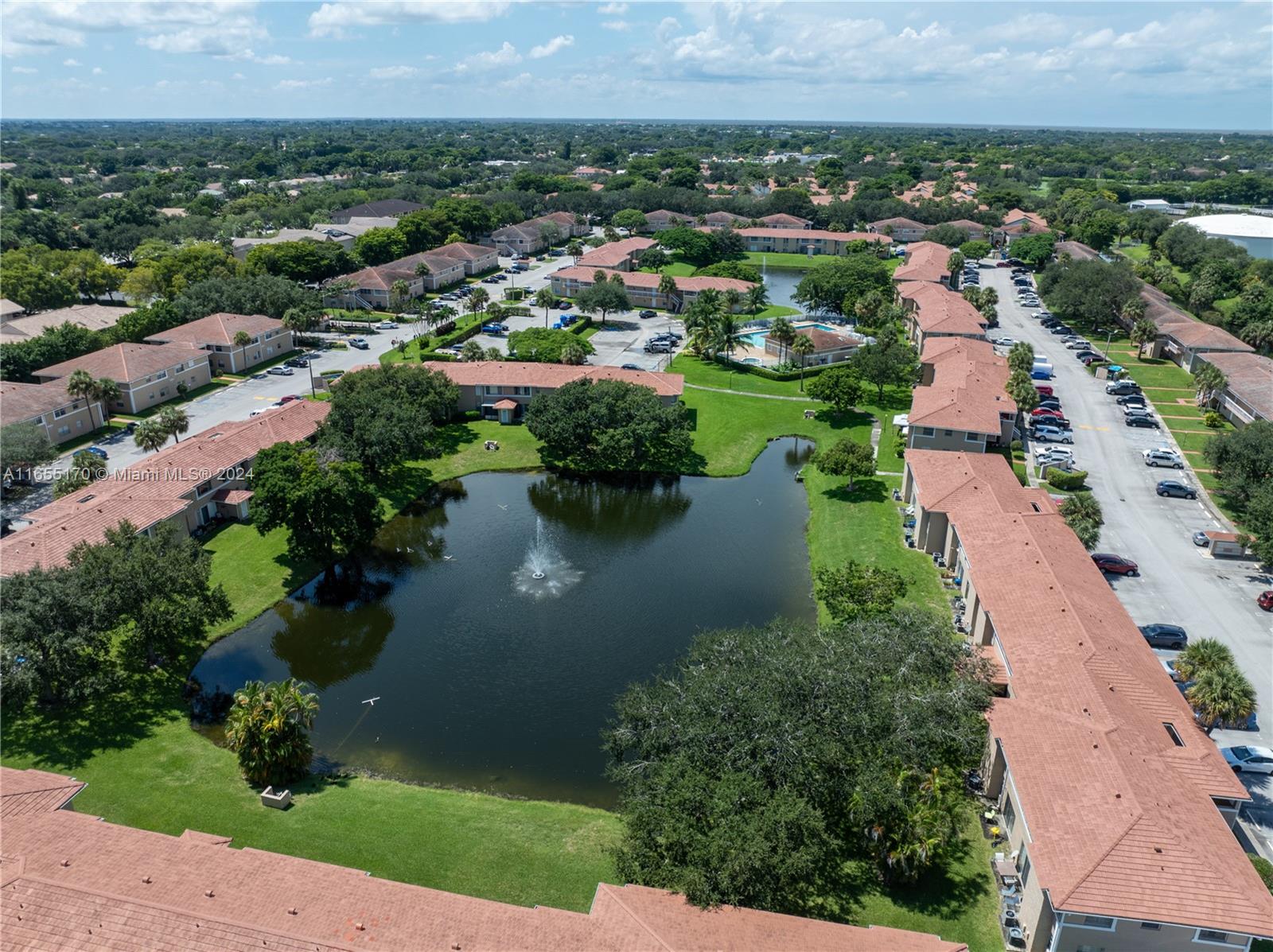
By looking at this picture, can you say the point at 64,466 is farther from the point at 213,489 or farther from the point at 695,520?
the point at 695,520

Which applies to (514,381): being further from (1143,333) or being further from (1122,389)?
(1143,333)

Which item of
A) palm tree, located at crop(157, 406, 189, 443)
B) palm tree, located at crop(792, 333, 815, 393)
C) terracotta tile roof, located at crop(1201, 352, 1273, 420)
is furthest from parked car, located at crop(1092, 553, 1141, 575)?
palm tree, located at crop(157, 406, 189, 443)

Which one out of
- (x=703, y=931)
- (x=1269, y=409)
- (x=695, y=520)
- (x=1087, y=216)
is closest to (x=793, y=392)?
(x=695, y=520)

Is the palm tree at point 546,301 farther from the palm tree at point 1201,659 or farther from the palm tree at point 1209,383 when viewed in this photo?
the palm tree at point 1201,659

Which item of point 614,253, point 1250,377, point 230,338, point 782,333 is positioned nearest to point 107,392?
point 230,338

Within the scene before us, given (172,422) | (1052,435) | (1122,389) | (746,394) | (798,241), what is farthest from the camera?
(798,241)

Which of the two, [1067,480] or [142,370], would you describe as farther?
[142,370]
